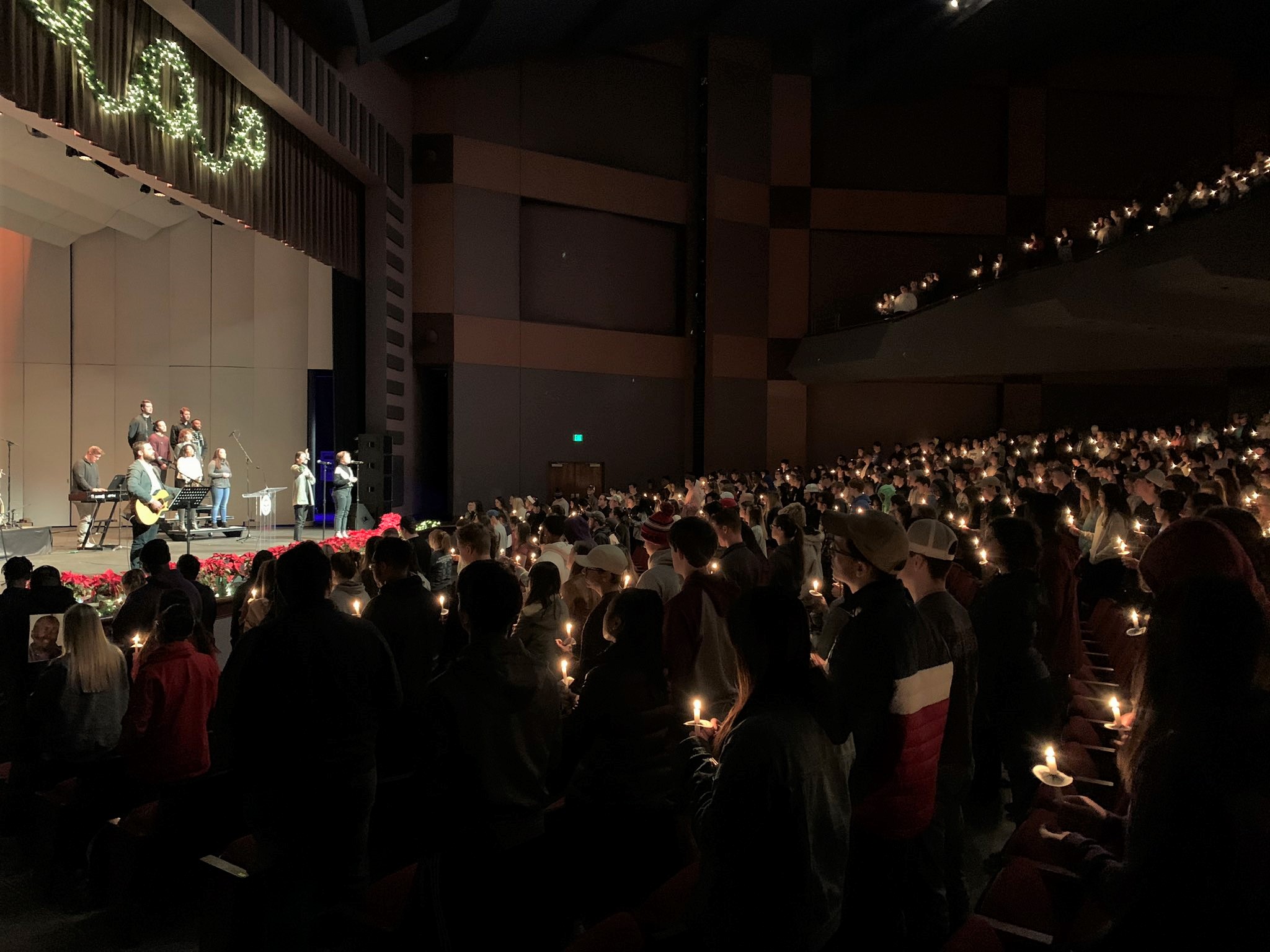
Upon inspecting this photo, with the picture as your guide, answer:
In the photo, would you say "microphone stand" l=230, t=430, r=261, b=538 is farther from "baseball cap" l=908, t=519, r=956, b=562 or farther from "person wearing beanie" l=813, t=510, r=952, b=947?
"person wearing beanie" l=813, t=510, r=952, b=947

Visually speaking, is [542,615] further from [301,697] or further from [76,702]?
[76,702]

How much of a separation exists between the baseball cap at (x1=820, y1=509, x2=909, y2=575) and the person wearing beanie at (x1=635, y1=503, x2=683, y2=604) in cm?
99

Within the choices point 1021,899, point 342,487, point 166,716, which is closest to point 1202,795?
point 1021,899

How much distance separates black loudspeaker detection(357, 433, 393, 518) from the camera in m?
15.5

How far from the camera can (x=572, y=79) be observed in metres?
20.0

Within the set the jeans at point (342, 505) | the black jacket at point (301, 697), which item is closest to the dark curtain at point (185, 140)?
the jeans at point (342, 505)

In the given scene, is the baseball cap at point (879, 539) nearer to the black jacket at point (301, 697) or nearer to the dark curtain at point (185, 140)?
the black jacket at point (301, 697)

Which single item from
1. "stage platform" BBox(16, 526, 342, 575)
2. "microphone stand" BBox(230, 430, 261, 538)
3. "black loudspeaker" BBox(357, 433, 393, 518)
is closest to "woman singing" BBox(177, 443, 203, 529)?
"stage platform" BBox(16, 526, 342, 575)

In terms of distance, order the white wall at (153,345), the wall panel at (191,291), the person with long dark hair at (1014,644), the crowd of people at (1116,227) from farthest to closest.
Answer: the wall panel at (191,291) < the white wall at (153,345) < the crowd of people at (1116,227) < the person with long dark hair at (1014,644)

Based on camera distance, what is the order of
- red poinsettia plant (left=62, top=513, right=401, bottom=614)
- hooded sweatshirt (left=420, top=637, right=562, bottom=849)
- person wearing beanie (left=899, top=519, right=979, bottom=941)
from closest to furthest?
hooded sweatshirt (left=420, top=637, right=562, bottom=849)
person wearing beanie (left=899, top=519, right=979, bottom=941)
red poinsettia plant (left=62, top=513, right=401, bottom=614)

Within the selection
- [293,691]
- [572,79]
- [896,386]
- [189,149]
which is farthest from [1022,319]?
[293,691]

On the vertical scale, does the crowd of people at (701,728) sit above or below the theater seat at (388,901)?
above

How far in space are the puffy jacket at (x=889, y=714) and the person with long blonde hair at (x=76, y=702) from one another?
370cm

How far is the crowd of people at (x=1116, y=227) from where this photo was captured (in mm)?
12969
